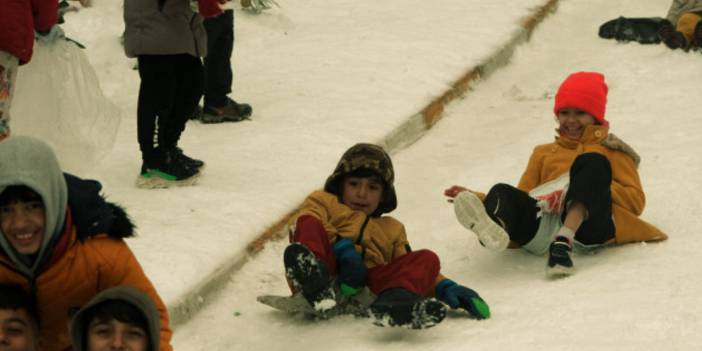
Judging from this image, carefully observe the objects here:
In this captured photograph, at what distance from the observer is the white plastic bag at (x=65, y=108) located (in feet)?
19.1

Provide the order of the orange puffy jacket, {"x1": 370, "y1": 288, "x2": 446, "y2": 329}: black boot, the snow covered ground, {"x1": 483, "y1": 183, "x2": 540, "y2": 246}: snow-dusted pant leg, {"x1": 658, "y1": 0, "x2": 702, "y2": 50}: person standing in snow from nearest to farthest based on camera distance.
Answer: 1. the orange puffy jacket
2. {"x1": 370, "y1": 288, "x2": 446, "y2": 329}: black boot
3. the snow covered ground
4. {"x1": 483, "y1": 183, "x2": 540, "y2": 246}: snow-dusted pant leg
5. {"x1": 658, "y1": 0, "x2": 702, "y2": 50}: person standing in snow

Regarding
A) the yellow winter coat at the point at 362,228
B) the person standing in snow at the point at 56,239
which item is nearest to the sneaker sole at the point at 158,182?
the yellow winter coat at the point at 362,228

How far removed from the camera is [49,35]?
584 centimetres

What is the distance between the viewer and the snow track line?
5.14 meters

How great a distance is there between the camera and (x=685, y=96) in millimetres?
7910

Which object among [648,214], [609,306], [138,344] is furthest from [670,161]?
[138,344]

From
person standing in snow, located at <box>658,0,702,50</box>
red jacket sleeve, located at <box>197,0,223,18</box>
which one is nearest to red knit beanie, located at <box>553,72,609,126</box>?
red jacket sleeve, located at <box>197,0,223,18</box>

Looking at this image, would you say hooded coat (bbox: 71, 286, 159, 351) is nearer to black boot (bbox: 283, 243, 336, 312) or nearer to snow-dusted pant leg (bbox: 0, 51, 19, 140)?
black boot (bbox: 283, 243, 336, 312)

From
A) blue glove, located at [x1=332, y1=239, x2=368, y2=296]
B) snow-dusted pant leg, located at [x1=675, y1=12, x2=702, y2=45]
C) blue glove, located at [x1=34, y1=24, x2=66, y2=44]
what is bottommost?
blue glove, located at [x1=332, y1=239, x2=368, y2=296]

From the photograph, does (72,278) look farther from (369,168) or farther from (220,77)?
(220,77)

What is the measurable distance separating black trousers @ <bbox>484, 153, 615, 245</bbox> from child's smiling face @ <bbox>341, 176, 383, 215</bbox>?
0.45 m

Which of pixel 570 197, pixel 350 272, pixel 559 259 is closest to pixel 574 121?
pixel 570 197

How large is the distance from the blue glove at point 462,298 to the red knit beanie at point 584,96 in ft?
3.59

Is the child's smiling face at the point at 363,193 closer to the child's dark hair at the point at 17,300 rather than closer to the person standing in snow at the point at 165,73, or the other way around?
the person standing in snow at the point at 165,73
